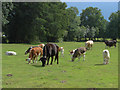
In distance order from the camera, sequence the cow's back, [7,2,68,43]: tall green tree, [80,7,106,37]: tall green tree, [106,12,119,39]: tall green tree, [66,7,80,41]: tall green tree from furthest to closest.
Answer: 1. [80,7,106,37]: tall green tree
2. [106,12,119,39]: tall green tree
3. [66,7,80,41]: tall green tree
4. [7,2,68,43]: tall green tree
5. the cow's back

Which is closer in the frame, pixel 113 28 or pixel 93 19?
pixel 113 28

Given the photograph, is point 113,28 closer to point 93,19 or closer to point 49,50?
point 93,19

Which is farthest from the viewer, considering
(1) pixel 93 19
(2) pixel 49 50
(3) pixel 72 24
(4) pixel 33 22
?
(1) pixel 93 19

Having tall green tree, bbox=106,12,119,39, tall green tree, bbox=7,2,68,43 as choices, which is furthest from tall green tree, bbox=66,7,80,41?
tall green tree, bbox=7,2,68,43

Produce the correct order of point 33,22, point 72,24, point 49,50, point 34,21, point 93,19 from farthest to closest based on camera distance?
1. point 93,19
2. point 72,24
3. point 33,22
4. point 34,21
5. point 49,50

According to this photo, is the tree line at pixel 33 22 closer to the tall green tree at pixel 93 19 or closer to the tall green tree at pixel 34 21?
the tall green tree at pixel 34 21

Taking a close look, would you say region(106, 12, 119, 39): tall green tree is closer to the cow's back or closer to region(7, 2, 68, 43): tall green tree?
region(7, 2, 68, 43): tall green tree

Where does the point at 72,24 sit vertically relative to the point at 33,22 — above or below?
above

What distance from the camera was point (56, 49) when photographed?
19.0m

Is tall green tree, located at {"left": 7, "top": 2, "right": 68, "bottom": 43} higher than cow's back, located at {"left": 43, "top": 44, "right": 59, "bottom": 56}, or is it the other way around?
tall green tree, located at {"left": 7, "top": 2, "right": 68, "bottom": 43}

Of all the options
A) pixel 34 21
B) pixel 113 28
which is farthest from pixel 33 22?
pixel 113 28

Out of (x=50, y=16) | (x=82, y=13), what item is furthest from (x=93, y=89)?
(x=82, y=13)

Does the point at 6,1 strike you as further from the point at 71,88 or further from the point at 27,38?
the point at 71,88

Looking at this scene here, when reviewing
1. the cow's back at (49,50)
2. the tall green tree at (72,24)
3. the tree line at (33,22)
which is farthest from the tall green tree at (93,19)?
the cow's back at (49,50)
